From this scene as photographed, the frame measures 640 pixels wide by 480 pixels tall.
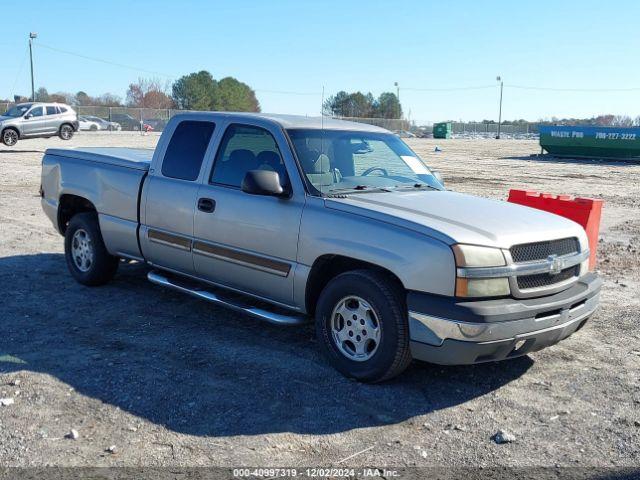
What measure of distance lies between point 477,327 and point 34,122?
93.0 feet

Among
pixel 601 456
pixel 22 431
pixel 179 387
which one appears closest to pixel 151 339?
pixel 179 387

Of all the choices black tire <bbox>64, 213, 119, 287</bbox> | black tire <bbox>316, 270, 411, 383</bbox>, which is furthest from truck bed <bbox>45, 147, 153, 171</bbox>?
black tire <bbox>316, 270, 411, 383</bbox>

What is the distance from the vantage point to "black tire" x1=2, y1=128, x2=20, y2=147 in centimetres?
2803

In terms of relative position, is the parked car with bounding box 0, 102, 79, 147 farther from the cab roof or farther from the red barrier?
the red barrier

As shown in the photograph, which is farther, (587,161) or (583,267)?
(587,161)

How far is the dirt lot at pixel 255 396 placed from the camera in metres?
3.89

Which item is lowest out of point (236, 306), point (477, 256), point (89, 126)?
point (236, 306)

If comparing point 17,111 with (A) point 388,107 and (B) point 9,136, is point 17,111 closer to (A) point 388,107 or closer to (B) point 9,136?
(B) point 9,136

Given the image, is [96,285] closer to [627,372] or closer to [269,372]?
[269,372]

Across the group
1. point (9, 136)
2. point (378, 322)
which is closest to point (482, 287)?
point (378, 322)

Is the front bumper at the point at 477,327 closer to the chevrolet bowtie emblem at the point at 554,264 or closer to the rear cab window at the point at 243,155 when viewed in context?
the chevrolet bowtie emblem at the point at 554,264

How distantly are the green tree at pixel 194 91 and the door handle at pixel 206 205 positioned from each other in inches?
3341

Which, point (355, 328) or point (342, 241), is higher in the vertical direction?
point (342, 241)

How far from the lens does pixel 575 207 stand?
736 cm
